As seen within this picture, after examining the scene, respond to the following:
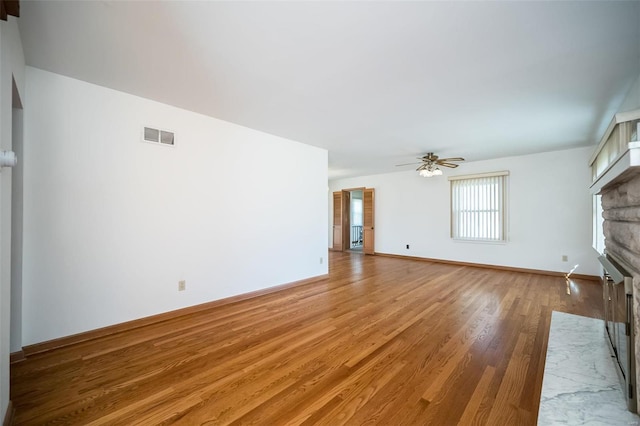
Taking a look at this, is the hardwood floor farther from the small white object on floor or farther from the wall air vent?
the wall air vent

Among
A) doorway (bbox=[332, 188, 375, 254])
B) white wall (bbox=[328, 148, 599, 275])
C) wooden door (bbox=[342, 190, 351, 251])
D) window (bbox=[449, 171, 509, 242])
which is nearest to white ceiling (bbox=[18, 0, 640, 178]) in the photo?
white wall (bbox=[328, 148, 599, 275])

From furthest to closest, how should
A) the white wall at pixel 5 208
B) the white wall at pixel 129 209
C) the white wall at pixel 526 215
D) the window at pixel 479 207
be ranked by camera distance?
the window at pixel 479 207 < the white wall at pixel 526 215 < the white wall at pixel 129 209 < the white wall at pixel 5 208

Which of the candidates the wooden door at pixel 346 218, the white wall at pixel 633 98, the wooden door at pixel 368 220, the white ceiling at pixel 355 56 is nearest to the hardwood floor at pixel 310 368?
the white wall at pixel 633 98

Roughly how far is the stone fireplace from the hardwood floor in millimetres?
914

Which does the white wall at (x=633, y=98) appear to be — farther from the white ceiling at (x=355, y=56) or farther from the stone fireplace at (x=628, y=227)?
the stone fireplace at (x=628, y=227)

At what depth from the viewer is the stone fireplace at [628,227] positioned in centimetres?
145

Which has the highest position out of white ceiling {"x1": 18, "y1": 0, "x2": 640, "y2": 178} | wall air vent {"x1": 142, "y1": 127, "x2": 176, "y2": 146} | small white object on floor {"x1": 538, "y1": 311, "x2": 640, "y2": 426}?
white ceiling {"x1": 18, "y1": 0, "x2": 640, "y2": 178}

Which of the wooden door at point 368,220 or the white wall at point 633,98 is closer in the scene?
the white wall at point 633,98

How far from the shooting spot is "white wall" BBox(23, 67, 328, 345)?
222 cm

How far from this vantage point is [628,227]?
1714 mm

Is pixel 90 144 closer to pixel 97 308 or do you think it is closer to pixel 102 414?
pixel 97 308

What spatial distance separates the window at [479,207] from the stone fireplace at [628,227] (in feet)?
11.7

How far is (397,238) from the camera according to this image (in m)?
7.26

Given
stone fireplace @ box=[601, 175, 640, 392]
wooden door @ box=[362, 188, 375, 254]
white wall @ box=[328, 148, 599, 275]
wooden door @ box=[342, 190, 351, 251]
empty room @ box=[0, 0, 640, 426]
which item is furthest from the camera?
wooden door @ box=[342, 190, 351, 251]
